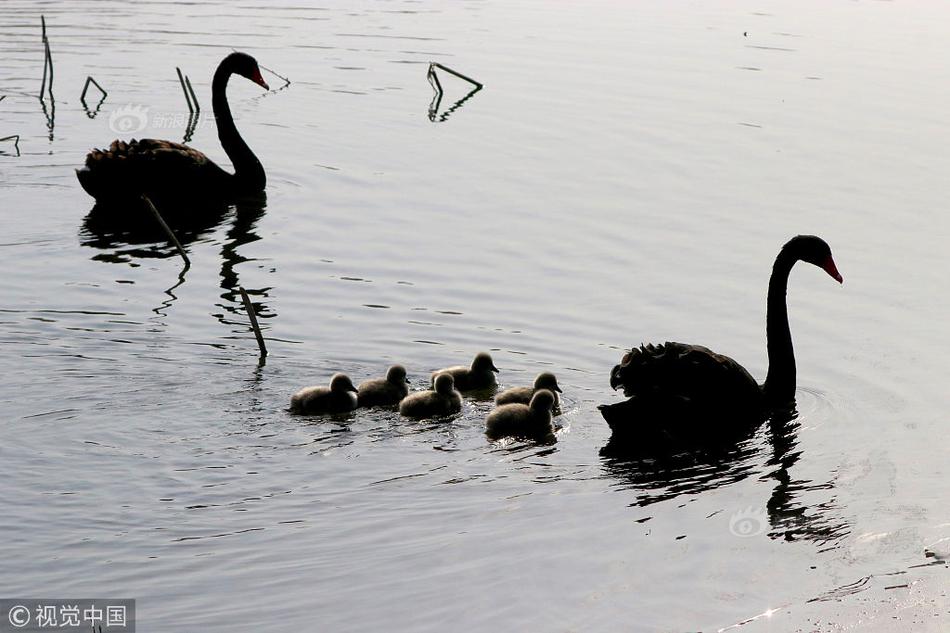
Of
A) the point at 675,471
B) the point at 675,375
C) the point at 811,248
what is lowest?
the point at 675,471

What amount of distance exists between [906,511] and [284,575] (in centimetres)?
332

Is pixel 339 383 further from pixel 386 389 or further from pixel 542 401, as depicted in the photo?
pixel 542 401

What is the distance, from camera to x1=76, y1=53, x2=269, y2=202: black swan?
1353cm

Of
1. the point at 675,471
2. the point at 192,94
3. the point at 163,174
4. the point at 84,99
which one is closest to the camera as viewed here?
the point at 675,471

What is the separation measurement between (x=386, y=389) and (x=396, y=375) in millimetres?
119

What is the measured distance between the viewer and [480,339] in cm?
998

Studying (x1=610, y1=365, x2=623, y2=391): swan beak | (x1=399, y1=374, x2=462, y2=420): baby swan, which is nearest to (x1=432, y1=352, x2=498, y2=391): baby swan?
(x1=399, y1=374, x2=462, y2=420): baby swan

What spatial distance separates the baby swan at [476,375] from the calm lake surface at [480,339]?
0.35 meters

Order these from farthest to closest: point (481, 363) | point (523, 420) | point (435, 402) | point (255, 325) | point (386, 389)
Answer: point (255, 325)
point (481, 363)
point (386, 389)
point (435, 402)
point (523, 420)

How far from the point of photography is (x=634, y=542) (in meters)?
6.79

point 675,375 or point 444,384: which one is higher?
point 675,375

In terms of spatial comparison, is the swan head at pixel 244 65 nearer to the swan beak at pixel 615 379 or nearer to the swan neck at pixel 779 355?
the swan neck at pixel 779 355

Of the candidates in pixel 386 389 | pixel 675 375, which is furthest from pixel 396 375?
pixel 675 375

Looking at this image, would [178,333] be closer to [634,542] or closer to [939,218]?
[634,542]
